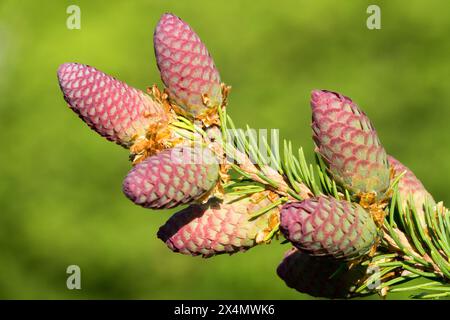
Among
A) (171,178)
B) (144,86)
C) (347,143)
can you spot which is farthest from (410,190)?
(144,86)

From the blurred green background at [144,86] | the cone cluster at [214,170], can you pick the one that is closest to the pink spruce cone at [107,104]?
the cone cluster at [214,170]

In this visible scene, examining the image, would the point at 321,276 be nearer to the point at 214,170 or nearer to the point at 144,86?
the point at 214,170

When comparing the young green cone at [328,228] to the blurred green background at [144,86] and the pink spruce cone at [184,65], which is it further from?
the blurred green background at [144,86]

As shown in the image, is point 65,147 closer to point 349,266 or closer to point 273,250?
point 273,250

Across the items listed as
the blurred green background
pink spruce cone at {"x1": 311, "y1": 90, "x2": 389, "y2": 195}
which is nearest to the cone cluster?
pink spruce cone at {"x1": 311, "y1": 90, "x2": 389, "y2": 195}

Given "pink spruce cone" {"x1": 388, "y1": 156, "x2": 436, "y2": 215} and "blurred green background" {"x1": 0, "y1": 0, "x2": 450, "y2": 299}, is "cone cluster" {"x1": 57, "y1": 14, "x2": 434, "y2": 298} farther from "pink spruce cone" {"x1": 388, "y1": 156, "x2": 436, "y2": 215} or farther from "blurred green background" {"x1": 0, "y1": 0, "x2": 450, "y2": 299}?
"blurred green background" {"x1": 0, "y1": 0, "x2": 450, "y2": 299}

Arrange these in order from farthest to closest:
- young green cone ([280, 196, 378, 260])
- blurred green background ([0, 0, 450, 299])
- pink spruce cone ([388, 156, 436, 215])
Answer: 1. blurred green background ([0, 0, 450, 299])
2. pink spruce cone ([388, 156, 436, 215])
3. young green cone ([280, 196, 378, 260])

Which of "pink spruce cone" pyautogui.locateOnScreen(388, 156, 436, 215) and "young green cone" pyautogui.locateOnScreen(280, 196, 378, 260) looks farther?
"pink spruce cone" pyautogui.locateOnScreen(388, 156, 436, 215)
